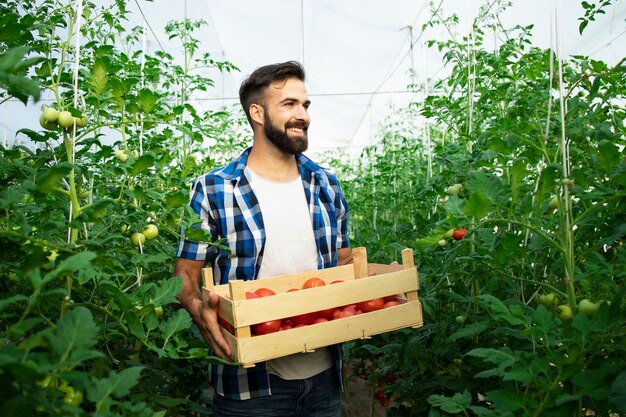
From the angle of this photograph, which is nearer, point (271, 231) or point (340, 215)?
point (271, 231)

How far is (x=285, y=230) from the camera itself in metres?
1.99

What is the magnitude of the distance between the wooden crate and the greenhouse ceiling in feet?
7.30

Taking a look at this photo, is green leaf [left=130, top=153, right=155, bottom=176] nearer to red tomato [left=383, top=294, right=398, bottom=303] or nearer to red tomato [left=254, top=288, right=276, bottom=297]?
red tomato [left=254, top=288, right=276, bottom=297]

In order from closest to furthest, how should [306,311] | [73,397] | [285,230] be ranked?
[73,397] → [306,311] → [285,230]

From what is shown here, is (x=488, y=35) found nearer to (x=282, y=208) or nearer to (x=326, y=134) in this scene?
(x=282, y=208)

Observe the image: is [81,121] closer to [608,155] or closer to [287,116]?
[287,116]

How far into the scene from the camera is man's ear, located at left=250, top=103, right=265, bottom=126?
86.1 inches

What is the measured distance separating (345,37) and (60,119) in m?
6.83

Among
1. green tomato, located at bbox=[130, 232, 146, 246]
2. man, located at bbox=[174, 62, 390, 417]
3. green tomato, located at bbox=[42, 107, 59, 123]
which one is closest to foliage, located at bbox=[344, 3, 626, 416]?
man, located at bbox=[174, 62, 390, 417]

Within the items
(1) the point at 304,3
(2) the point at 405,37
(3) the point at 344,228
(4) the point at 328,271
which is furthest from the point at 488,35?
(4) the point at 328,271

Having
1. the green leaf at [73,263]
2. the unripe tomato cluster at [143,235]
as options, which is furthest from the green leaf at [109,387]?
the unripe tomato cluster at [143,235]

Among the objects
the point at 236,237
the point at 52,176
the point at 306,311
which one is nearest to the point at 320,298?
the point at 306,311

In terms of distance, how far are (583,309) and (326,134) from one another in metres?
13.8

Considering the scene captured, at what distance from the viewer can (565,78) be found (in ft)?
5.40
